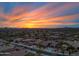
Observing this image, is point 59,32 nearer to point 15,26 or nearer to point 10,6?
point 15,26

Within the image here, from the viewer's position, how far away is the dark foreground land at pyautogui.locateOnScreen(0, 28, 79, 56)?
1.88 metres

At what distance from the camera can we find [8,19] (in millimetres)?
1936

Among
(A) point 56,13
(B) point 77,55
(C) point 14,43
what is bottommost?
(B) point 77,55

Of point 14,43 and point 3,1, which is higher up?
point 3,1

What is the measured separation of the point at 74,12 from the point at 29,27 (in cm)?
51

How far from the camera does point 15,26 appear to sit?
1.93 meters

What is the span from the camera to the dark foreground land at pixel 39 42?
188cm

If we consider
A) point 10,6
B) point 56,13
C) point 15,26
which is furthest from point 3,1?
point 56,13

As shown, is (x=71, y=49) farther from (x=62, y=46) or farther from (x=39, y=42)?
(x=39, y=42)

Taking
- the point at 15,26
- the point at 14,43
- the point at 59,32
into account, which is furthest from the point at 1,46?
the point at 59,32

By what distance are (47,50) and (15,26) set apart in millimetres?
430

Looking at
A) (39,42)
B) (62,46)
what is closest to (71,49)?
(62,46)

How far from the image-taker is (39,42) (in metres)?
1.91

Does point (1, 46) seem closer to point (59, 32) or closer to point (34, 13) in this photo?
point (34, 13)
